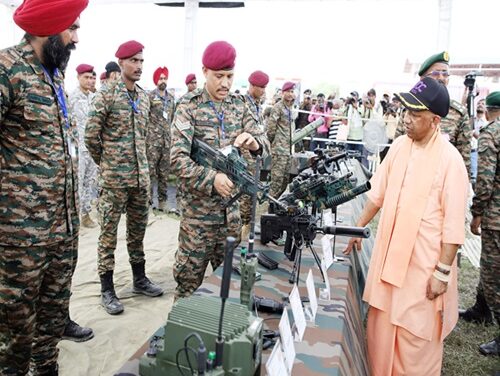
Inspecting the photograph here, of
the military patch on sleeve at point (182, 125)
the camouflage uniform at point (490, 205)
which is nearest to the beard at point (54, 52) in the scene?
the military patch on sleeve at point (182, 125)

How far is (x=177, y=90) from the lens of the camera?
1133 centimetres

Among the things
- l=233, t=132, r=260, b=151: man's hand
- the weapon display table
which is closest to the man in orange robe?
the weapon display table

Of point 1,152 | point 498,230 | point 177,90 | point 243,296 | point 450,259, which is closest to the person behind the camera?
point 243,296

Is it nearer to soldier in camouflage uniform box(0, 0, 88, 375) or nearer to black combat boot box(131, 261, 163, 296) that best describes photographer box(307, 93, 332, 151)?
black combat boot box(131, 261, 163, 296)

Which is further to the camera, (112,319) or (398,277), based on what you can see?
(112,319)

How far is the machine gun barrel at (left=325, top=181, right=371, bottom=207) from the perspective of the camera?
2212 mm

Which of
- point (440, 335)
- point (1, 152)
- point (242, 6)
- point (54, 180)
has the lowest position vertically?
point (440, 335)

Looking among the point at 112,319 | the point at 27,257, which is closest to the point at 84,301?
the point at 112,319

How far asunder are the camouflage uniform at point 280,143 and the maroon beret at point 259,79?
573mm

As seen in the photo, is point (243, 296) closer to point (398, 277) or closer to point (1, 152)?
point (398, 277)

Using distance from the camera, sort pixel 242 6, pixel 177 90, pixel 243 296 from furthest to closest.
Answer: pixel 177 90
pixel 242 6
pixel 243 296

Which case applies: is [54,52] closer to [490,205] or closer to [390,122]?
[490,205]

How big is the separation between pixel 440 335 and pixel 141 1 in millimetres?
11844

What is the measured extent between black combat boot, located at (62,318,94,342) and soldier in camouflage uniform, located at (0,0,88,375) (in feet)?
3.42
